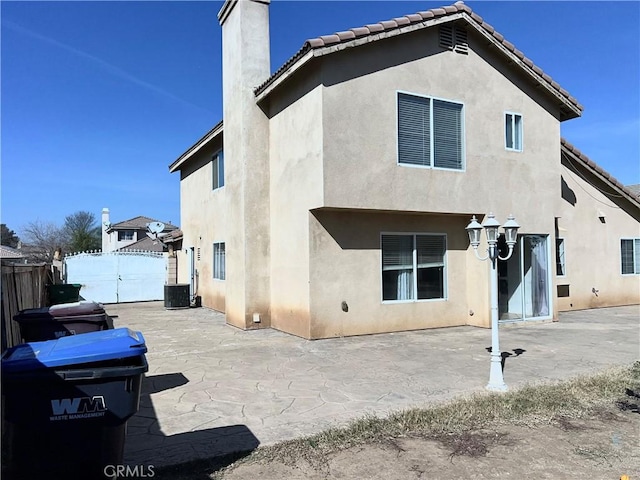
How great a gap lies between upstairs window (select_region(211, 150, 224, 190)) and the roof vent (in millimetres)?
7901

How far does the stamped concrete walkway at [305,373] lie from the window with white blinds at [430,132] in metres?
4.28

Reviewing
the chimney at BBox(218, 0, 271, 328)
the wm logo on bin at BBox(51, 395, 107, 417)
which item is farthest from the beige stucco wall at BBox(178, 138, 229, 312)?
the wm logo on bin at BBox(51, 395, 107, 417)

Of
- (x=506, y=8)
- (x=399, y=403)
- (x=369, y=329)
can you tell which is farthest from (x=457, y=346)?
(x=506, y=8)

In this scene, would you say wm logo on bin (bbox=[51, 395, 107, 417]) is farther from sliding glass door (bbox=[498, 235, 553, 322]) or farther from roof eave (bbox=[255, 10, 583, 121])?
sliding glass door (bbox=[498, 235, 553, 322])

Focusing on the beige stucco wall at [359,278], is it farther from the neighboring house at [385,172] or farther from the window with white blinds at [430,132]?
the window with white blinds at [430,132]

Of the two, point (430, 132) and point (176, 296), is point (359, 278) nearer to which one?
point (430, 132)

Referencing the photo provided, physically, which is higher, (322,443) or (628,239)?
(628,239)

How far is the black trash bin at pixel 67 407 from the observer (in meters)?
3.11

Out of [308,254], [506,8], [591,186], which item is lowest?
[308,254]

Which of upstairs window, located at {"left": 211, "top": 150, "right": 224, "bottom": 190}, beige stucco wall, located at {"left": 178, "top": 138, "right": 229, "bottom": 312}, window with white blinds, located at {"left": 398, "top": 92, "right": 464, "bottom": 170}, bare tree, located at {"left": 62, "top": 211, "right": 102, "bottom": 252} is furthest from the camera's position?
bare tree, located at {"left": 62, "top": 211, "right": 102, "bottom": 252}

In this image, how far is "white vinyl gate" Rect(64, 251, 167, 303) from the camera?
20.8 meters

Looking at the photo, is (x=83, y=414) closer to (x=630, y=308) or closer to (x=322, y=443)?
(x=322, y=443)

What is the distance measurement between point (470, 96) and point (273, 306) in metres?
7.56

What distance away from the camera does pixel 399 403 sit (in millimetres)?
6062
